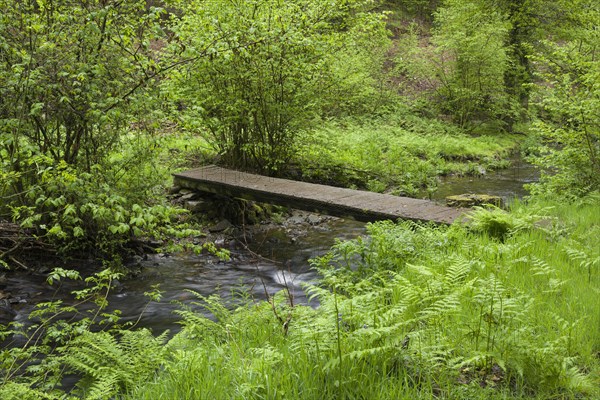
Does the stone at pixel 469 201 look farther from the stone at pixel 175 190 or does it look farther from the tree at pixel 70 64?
the stone at pixel 175 190

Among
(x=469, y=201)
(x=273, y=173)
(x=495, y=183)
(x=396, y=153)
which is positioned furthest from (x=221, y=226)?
(x=495, y=183)

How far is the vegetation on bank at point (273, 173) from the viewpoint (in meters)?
3.20

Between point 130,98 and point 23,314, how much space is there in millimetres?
2857

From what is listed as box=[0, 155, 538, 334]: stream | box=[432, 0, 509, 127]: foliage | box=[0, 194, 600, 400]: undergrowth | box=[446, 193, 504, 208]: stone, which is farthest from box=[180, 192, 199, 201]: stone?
box=[432, 0, 509, 127]: foliage

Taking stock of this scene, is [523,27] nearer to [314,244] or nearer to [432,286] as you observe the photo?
[314,244]

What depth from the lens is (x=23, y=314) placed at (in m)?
6.27

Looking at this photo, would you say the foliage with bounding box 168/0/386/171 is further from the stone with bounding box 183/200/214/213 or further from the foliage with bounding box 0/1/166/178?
the foliage with bounding box 0/1/166/178

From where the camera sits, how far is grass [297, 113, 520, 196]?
12.3 m

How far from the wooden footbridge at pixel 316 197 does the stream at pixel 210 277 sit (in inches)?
29.3

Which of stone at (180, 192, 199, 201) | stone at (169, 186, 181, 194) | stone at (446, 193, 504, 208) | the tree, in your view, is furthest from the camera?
stone at (169, 186, 181, 194)

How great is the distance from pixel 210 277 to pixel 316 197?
6.99ft

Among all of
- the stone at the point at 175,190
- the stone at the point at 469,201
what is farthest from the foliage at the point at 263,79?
the stone at the point at 469,201

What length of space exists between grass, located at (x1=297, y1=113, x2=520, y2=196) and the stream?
1567 mm

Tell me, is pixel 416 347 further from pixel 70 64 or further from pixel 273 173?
pixel 273 173
